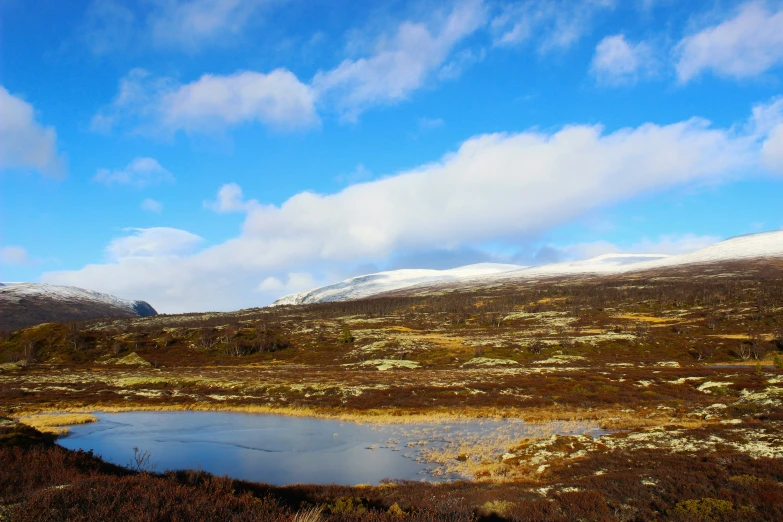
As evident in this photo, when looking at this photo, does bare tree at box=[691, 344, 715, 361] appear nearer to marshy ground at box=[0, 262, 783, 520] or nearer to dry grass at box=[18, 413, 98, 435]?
marshy ground at box=[0, 262, 783, 520]

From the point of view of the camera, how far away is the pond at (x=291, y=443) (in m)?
27.6

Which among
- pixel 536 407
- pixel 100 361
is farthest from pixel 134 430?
pixel 100 361

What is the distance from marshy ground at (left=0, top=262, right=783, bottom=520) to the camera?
14.5 m

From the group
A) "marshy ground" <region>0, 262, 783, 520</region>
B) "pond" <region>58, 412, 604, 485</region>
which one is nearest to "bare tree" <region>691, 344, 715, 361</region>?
"marshy ground" <region>0, 262, 783, 520</region>

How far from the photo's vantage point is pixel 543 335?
131 m

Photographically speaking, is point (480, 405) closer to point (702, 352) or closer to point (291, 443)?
point (291, 443)

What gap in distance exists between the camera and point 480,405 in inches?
1973

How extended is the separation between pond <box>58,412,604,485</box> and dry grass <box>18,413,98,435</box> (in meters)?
1.13

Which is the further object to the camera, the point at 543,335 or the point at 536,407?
the point at 543,335

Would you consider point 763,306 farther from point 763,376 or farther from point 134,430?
point 134,430

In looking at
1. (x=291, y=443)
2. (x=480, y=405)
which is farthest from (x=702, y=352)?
(x=291, y=443)

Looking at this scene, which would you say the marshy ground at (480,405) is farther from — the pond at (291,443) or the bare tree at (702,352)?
the pond at (291,443)

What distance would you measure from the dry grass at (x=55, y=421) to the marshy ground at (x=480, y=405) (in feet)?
20.1

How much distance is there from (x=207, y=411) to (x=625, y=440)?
4192 cm
